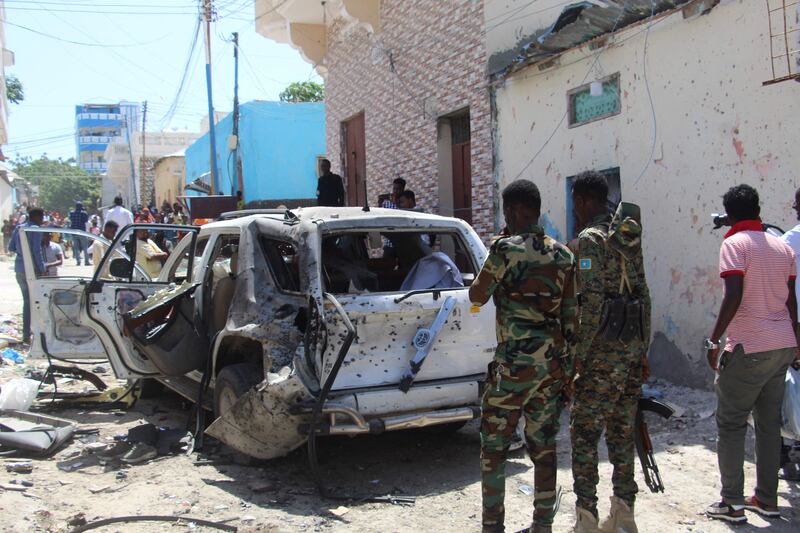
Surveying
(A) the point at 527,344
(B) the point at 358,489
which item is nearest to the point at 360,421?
(B) the point at 358,489

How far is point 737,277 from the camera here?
362 centimetres

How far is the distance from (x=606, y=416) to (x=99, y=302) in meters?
4.28

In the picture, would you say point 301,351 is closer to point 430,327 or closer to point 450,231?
point 430,327

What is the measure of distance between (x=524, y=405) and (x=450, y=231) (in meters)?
2.03

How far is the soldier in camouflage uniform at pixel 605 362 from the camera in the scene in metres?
3.47

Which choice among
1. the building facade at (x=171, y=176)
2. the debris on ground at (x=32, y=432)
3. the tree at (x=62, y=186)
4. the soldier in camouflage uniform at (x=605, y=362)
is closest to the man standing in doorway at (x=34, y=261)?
the debris on ground at (x=32, y=432)

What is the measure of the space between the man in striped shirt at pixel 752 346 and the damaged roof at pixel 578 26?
11.7ft

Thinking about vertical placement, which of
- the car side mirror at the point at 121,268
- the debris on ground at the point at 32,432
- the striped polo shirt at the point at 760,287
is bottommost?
the debris on ground at the point at 32,432

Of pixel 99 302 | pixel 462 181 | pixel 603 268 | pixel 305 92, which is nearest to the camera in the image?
pixel 603 268

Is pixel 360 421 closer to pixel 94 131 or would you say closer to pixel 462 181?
pixel 462 181

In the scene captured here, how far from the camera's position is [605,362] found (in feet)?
11.5

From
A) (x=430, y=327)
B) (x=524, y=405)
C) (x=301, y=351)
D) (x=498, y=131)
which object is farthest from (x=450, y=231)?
(x=498, y=131)

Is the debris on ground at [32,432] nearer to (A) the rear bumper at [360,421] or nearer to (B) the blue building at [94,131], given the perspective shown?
(A) the rear bumper at [360,421]

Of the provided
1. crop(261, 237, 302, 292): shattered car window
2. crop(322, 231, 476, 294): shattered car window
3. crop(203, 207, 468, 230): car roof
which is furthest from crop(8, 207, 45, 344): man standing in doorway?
crop(322, 231, 476, 294): shattered car window
